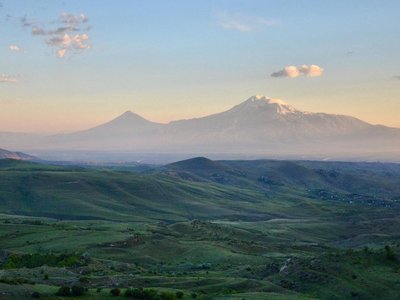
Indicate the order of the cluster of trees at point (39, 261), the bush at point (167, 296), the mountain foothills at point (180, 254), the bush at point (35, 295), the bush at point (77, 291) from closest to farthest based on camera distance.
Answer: the bush at point (35, 295) < the bush at point (77, 291) < the bush at point (167, 296) < the mountain foothills at point (180, 254) < the cluster of trees at point (39, 261)

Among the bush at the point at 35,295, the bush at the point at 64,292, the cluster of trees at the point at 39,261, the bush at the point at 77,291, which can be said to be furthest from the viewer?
the cluster of trees at the point at 39,261

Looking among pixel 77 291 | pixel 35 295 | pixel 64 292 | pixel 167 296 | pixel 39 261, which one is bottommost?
pixel 39 261

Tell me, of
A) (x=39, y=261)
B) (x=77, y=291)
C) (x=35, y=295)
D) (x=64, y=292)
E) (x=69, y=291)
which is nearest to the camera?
(x=35, y=295)

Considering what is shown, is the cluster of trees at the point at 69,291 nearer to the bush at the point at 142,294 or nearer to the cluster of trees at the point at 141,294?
the cluster of trees at the point at 141,294

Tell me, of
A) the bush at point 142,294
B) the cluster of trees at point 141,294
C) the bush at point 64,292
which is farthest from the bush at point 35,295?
the bush at point 142,294

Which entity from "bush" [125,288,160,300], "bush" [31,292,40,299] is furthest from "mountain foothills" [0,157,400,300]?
"bush" [31,292,40,299]

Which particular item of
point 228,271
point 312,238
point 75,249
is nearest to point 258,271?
point 228,271

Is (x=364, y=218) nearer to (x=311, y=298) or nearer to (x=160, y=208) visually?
(x=160, y=208)

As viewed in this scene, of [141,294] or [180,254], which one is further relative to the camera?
[180,254]

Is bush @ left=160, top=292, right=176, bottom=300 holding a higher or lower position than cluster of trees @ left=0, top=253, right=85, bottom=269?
higher

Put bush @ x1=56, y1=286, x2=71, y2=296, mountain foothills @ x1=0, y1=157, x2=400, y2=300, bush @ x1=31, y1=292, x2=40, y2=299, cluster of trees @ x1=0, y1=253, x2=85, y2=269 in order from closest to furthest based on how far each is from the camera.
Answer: bush @ x1=31, y1=292, x2=40, y2=299
bush @ x1=56, y1=286, x2=71, y2=296
mountain foothills @ x1=0, y1=157, x2=400, y2=300
cluster of trees @ x1=0, y1=253, x2=85, y2=269

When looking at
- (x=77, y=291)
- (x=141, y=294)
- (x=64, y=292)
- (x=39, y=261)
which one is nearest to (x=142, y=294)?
(x=141, y=294)

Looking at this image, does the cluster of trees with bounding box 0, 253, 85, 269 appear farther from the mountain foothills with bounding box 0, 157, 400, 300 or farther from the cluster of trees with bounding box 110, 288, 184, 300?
the cluster of trees with bounding box 110, 288, 184, 300

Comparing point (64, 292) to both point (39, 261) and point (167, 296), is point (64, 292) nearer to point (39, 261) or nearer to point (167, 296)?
point (167, 296)
